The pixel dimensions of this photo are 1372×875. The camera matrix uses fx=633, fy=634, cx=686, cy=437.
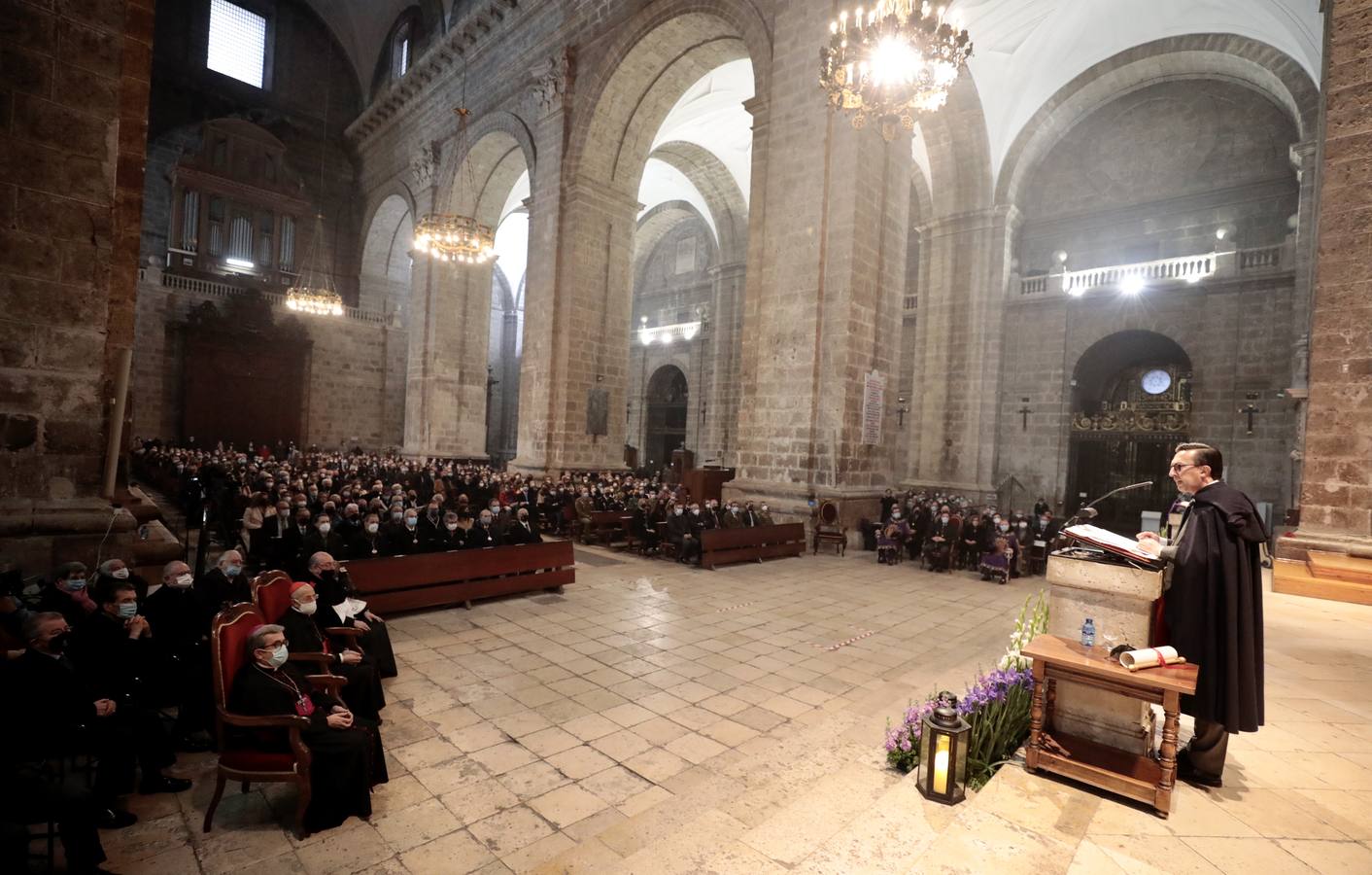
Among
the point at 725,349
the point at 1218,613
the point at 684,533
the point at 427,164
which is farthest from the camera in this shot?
the point at 725,349

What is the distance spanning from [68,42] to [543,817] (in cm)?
627

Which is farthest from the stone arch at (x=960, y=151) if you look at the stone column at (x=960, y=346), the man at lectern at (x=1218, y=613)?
the man at lectern at (x=1218, y=613)

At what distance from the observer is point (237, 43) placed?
76.6 feet

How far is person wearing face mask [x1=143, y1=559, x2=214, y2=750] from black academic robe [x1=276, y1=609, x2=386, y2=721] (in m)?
0.52

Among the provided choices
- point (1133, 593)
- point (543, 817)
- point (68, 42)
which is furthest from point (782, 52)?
point (543, 817)

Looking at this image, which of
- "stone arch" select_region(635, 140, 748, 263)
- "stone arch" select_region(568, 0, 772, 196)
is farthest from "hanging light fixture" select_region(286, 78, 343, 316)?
"stone arch" select_region(635, 140, 748, 263)

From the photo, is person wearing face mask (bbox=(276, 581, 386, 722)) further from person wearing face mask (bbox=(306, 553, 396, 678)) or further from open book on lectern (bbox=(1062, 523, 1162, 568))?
open book on lectern (bbox=(1062, 523, 1162, 568))

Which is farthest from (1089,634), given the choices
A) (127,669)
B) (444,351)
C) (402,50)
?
(402,50)

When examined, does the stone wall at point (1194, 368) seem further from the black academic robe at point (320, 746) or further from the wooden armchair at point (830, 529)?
the black academic robe at point (320, 746)

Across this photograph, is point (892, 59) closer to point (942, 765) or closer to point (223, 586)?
point (942, 765)

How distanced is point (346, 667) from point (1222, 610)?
4.67 metres

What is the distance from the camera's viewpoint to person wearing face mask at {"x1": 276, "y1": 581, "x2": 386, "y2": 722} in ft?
12.5

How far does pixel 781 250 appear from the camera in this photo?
11414 mm

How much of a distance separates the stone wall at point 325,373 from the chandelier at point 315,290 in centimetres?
157
